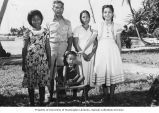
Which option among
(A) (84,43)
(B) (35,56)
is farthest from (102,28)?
(B) (35,56)

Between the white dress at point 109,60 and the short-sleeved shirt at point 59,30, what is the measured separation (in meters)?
0.54

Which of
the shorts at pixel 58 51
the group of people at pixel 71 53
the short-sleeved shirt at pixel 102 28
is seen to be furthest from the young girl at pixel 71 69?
the short-sleeved shirt at pixel 102 28

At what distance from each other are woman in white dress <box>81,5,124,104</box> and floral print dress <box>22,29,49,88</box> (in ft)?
2.65

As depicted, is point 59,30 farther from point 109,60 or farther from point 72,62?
point 109,60

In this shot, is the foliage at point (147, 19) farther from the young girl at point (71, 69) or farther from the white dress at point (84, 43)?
the young girl at point (71, 69)

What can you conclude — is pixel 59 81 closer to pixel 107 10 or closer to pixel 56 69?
pixel 56 69

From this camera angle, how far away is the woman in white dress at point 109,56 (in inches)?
171

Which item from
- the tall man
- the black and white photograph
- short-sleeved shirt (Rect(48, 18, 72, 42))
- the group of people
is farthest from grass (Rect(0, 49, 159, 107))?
short-sleeved shirt (Rect(48, 18, 72, 42))

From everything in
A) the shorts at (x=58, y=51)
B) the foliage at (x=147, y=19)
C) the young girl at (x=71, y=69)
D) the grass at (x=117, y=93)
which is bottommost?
the grass at (x=117, y=93)

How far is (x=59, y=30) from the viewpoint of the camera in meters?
4.41

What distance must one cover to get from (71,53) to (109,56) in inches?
23.0

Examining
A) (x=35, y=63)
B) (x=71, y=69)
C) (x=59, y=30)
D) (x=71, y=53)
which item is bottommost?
(x=71, y=69)

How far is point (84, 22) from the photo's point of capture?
173 inches

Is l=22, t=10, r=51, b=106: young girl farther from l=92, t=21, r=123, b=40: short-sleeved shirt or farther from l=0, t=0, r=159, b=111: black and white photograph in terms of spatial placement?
l=92, t=21, r=123, b=40: short-sleeved shirt
